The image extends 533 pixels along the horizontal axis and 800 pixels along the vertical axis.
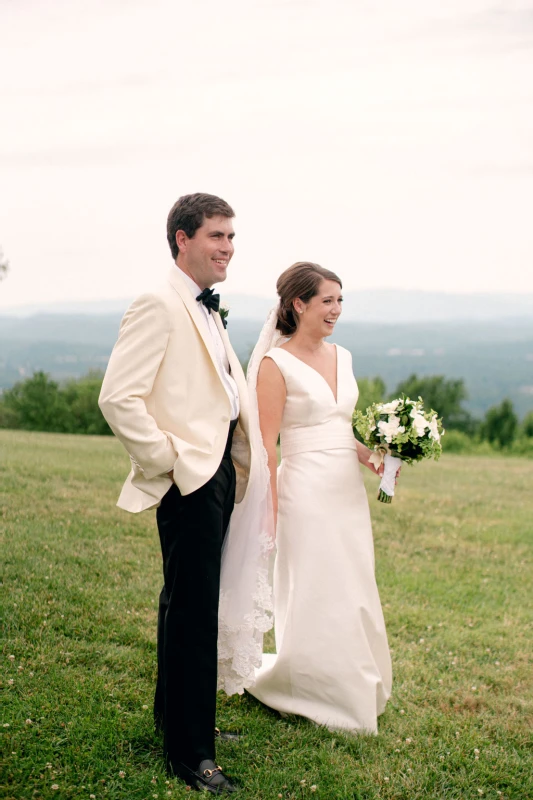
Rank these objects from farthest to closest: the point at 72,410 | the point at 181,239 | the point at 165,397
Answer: the point at 72,410 < the point at 181,239 < the point at 165,397

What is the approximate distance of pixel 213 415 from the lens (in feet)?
13.6

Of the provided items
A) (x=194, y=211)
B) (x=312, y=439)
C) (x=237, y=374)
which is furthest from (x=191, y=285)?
(x=312, y=439)

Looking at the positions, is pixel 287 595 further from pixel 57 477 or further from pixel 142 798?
pixel 57 477

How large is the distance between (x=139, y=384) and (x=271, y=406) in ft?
3.97

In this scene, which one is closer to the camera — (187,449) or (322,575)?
(187,449)

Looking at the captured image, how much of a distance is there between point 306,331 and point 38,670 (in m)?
2.84

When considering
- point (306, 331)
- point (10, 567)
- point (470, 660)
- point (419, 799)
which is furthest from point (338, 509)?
point (10, 567)

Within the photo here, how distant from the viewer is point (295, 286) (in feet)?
16.6

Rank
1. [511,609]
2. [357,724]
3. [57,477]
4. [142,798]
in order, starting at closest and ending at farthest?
[142,798] < [357,724] < [511,609] < [57,477]

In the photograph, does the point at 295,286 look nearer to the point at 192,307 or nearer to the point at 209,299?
the point at 209,299

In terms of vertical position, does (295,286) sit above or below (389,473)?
above

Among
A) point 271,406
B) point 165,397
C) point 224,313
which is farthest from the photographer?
point 271,406

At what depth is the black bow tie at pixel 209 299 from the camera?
4.26 metres

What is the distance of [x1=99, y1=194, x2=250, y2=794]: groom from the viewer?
398 cm
